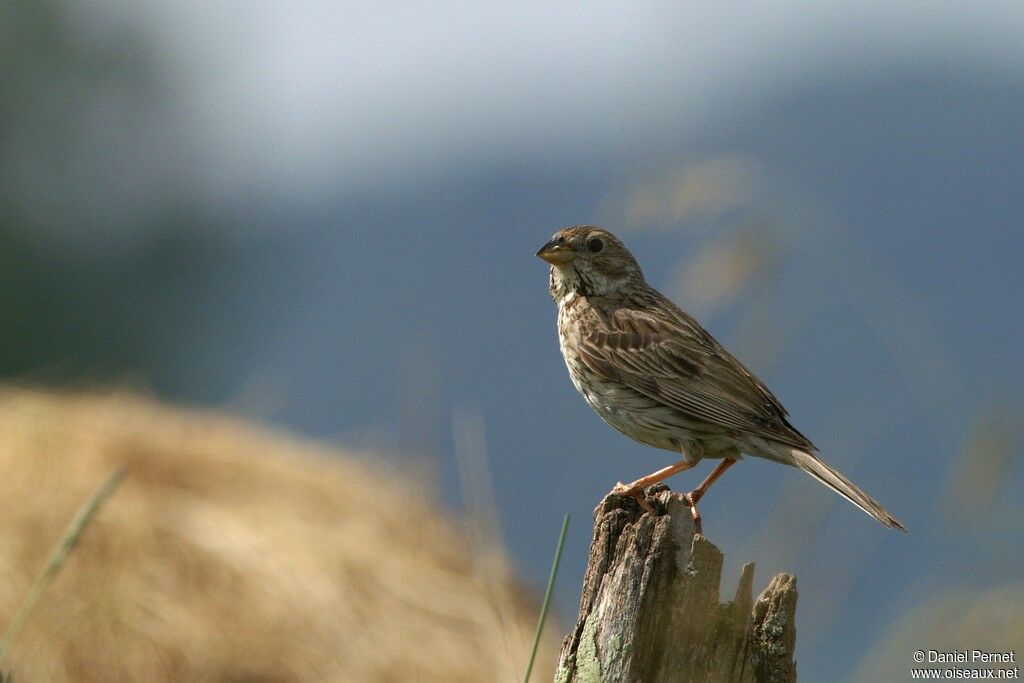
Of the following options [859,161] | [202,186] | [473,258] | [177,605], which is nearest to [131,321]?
[202,186]

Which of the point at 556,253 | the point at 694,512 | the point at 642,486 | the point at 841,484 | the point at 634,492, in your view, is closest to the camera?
the point at 694,512

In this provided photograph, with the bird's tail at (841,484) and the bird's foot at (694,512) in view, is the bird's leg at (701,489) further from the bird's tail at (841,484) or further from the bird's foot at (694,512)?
the bird's tail at (841,484)

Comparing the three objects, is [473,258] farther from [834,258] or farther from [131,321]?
[834,258]

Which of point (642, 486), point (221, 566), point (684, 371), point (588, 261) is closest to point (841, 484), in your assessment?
point (642, 486)

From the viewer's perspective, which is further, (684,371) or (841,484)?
(684,371)

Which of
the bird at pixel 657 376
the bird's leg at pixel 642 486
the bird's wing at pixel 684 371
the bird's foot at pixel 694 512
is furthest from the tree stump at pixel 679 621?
the bird's wing at pixel 684 371

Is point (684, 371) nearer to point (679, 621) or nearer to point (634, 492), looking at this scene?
point (634, 492)
